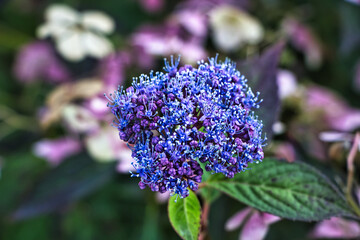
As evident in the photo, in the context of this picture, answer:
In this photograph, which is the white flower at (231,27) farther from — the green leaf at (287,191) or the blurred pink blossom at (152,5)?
the green leaf at (287,191)

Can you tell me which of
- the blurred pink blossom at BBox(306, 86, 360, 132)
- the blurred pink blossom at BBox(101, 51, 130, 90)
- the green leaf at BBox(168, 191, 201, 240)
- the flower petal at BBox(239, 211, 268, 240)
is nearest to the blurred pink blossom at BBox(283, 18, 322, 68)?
the blurred pink blossom at BBox(306, 86, 360, 132)

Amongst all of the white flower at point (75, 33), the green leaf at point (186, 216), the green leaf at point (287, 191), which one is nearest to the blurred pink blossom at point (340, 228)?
the green leaf at point (287, 191)

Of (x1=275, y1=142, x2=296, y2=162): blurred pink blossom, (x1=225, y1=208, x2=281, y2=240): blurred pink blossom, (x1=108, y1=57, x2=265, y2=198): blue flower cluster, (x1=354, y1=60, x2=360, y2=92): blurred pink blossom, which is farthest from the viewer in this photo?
(x1=354, y1=60, x2=360, y2=92): blurred pink blossom

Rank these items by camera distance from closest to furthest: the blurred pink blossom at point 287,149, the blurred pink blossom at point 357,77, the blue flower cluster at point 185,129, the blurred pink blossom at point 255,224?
the blue flower cluster at point 185,129 < the blurred pink blossom at point 255,224 < the blurred pink blossom at point 287,149 < the blurred pink blossom at point 357,77

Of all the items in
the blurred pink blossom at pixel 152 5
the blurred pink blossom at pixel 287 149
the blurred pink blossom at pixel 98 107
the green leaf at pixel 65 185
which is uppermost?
the blurred pink blossom at pixel 152 5

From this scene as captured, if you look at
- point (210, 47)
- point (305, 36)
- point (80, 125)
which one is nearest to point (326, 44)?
point (305, 36)

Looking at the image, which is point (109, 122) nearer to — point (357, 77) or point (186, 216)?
point (186, 216)

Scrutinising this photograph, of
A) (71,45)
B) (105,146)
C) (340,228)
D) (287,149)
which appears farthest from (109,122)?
(340,228)

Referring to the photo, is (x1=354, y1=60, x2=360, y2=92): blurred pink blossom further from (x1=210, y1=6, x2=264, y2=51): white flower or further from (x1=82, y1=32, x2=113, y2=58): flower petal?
(x1=82, y1=32, x2=113, y2=58): flower petal
